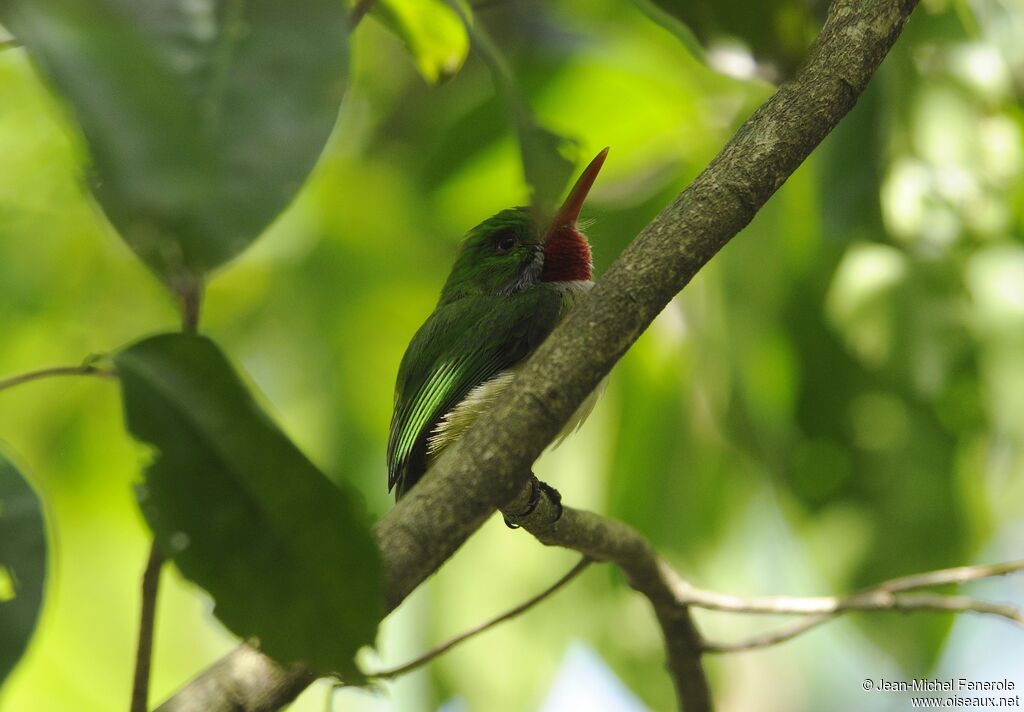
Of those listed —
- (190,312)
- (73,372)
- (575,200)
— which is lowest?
(73,372)

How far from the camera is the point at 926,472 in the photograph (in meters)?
2.35

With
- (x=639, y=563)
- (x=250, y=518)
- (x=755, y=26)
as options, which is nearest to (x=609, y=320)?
(x=250, y=518)

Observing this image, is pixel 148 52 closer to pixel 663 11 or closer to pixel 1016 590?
pixel 663 11

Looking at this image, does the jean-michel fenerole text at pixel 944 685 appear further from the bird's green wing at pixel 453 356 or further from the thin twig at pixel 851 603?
the bird's green wing at pixel 453 356

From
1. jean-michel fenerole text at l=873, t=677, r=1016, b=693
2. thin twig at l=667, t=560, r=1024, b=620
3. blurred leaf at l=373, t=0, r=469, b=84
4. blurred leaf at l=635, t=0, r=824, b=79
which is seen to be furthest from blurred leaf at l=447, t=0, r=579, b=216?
jean-michel fenerole text at l=873, t=677, r=1016, b=693

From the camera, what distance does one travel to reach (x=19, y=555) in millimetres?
1300

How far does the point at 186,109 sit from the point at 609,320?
0.48 meters

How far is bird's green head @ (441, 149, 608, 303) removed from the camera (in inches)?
98.9

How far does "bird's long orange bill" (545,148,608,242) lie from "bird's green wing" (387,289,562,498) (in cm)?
15

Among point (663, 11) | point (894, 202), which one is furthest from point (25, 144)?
point (894, 202)

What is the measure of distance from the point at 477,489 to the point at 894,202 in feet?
5.19

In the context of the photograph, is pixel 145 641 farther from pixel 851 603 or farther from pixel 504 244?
pixel 504 244

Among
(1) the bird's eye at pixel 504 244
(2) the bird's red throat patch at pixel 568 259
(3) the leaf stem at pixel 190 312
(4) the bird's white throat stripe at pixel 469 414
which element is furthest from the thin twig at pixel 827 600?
(3) the leaf stem at pixel 190 312

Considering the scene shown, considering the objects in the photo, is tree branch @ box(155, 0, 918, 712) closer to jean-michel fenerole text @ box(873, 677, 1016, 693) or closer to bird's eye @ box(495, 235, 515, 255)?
bird's eye @ box(495, 235, 515, 255)
